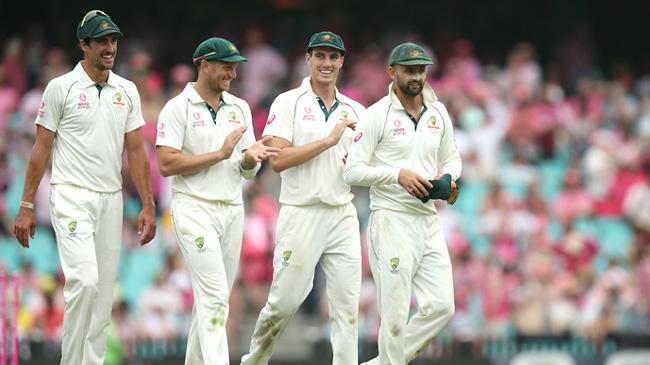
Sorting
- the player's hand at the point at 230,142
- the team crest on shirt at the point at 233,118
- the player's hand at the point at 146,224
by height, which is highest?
the team crest on shirt at the point at 233,118

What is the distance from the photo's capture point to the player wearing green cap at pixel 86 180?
412 inches

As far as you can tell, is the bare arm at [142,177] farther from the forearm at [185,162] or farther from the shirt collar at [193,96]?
the shirt collar at [193,96]

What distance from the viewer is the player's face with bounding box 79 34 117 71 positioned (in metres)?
10.7

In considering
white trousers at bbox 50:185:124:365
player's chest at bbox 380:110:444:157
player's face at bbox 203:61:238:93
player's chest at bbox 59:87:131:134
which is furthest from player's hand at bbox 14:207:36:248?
player's chest at bbox 380:110:444:157

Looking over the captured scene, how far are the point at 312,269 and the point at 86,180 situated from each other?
6.49 ft

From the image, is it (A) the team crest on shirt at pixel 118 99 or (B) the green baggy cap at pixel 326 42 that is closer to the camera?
(A) the team crest on shirt at pixel 118 99

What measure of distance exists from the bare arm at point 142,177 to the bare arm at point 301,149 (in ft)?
3.35

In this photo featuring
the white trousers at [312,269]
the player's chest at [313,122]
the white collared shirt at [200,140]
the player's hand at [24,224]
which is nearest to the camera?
the player's hand at [24,224]

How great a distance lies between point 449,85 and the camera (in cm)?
2070

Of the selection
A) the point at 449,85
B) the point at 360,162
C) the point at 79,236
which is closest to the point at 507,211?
the point at 449,85

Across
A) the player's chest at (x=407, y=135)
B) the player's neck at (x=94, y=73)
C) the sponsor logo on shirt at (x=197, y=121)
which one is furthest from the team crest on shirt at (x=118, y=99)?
the player's chest at (x=407, y=135)

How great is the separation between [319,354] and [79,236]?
621 centimetres

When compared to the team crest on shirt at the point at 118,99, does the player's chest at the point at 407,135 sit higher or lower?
lower

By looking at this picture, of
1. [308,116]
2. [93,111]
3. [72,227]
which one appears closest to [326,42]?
[308,116]
